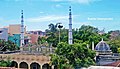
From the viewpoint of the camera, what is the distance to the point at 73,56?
2002 centimetres

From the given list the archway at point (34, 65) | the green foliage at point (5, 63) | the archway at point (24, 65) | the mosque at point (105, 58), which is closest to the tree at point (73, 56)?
the mosque at point (105, 58)

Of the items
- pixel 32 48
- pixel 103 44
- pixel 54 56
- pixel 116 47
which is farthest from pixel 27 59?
pixel 116 47

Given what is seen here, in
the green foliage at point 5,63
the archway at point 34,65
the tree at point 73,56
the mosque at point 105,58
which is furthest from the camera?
the archway at point 34,65

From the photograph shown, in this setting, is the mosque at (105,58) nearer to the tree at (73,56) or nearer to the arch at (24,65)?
the tree at (73,56)

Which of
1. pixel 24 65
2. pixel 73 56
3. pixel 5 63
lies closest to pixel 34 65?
pixel 24 65

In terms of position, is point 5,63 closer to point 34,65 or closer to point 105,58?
point 34,65

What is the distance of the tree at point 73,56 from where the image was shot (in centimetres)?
1957

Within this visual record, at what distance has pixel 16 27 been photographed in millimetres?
51844

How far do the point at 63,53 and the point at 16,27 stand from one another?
32962mm

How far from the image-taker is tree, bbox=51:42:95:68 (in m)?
19.6

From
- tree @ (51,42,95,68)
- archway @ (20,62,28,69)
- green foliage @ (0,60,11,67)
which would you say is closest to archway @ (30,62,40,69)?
archway @ (20,62,28,69)

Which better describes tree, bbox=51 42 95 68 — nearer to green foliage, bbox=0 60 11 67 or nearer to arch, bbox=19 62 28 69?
green foliage, bbox=0 60 11 67

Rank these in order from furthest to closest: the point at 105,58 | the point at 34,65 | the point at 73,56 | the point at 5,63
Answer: the point at 34,65 < the point at 5,63 < the point at 105,58 < the point at 73,56

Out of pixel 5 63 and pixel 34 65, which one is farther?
pixel 34 65
